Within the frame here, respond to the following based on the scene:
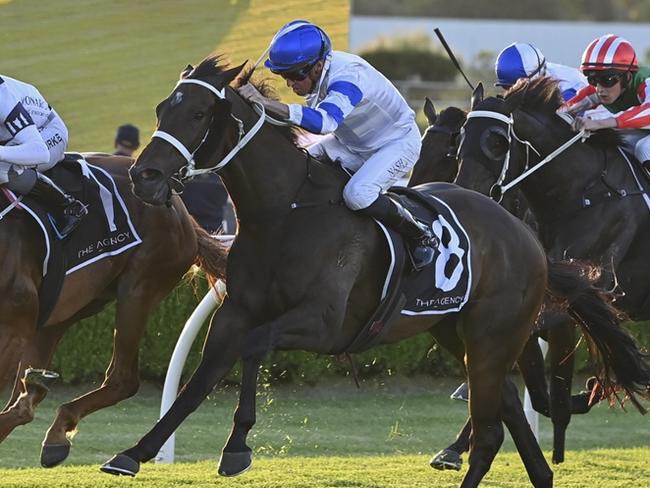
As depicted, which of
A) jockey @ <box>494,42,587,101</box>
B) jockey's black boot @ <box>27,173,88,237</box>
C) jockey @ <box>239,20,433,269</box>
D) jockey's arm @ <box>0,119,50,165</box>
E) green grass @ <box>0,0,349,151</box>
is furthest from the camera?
green grass @ <box>0,0,349,151</box>

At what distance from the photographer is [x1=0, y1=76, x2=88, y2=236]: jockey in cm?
549

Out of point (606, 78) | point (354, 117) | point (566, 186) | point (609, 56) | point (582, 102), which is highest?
point (354, 117)

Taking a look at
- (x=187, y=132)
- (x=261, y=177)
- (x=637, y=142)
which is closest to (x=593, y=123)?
(x=637, y=142)

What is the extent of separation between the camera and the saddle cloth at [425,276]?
5293mm

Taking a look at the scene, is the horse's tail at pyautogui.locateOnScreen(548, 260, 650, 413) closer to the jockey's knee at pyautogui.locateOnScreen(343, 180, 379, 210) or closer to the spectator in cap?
the jockey's knee at pyautogui.locateOnScreen(343, 180, 379, 210)

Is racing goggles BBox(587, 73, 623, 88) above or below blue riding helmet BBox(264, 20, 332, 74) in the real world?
below

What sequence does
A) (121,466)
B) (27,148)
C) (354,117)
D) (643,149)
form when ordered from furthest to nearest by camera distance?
(643,149) < (27,148) < (354,117) < (121,466)

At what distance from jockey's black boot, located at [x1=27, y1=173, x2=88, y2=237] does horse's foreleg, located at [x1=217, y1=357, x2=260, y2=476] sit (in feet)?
4.87

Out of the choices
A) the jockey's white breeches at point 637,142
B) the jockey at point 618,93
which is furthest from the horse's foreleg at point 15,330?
the jockey's white breeches at point 637,142

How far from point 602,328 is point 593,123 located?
3.48 feet

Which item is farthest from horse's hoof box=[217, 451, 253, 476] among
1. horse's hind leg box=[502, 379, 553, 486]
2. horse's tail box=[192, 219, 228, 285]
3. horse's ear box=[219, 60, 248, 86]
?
horse's tail box=[192, 219, 228, 285]

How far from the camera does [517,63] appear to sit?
7.30 meters

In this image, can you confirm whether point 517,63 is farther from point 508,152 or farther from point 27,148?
point 27,148

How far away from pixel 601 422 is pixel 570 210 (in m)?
3.29
